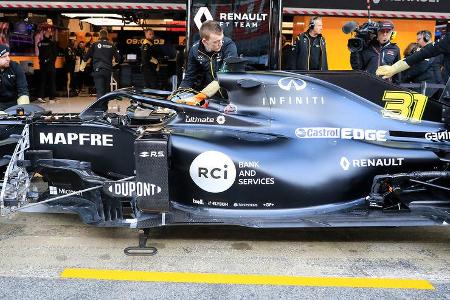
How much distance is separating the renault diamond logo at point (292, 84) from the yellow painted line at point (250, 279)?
1.46 meters

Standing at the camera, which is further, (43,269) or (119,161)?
(119,161)

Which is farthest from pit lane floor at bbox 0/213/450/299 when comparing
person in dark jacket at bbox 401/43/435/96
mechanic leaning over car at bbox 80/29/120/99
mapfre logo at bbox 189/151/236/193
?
mechanic leaning over car at bbox 80/29/120/99

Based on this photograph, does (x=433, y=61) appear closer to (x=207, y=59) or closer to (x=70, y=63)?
(x=207, y=59)

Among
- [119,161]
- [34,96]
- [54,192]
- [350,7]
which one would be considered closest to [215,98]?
[119,161]

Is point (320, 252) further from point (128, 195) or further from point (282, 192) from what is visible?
point (128, 195)

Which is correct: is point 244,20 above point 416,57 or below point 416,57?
above

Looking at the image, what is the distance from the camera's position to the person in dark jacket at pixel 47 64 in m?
13.8

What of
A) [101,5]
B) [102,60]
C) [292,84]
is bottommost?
[292,84]

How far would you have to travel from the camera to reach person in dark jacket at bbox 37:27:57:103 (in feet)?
45.4

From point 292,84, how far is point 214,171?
3.03 feet

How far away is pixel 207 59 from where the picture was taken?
530 centimetres

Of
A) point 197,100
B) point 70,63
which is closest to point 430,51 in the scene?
point 197,100

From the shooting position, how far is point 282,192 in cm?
413

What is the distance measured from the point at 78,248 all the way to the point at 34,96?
1119 cm
